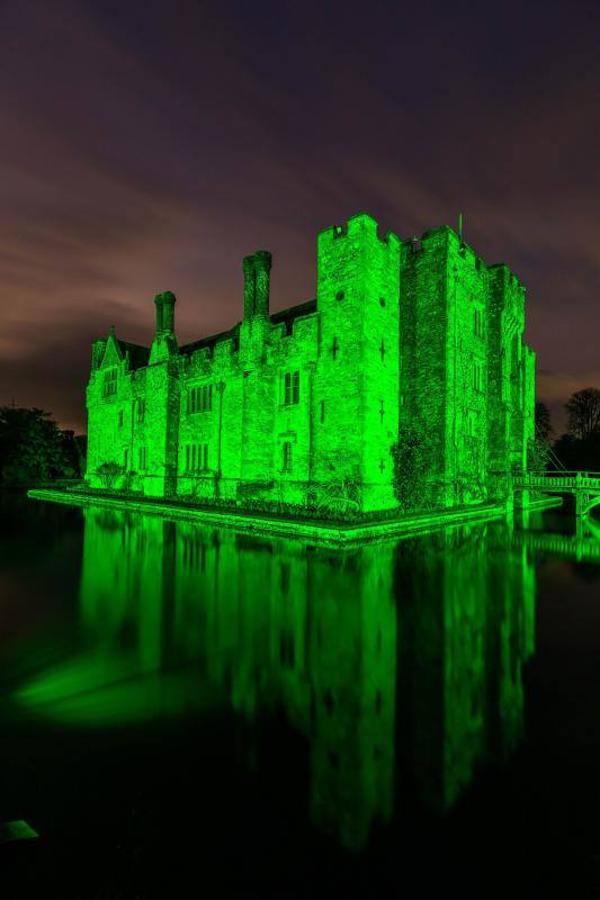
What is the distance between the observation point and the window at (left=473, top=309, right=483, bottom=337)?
98.8ft

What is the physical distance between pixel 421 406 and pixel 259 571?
18099mm

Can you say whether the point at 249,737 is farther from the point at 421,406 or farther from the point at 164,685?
the point at 421,406

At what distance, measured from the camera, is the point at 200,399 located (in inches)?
1272

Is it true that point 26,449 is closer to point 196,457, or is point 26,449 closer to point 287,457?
point 196,457

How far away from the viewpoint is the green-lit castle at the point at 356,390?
2325 centimetres

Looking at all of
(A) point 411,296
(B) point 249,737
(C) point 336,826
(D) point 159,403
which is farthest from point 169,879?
(D) point 159,403

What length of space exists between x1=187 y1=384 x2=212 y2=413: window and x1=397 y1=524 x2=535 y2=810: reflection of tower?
21611 mm

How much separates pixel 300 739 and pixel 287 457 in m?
21.3

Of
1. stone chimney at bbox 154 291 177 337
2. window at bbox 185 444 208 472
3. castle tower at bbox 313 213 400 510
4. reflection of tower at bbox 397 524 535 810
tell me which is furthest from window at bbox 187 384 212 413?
reflection of tower at bbox 397 524 535 810

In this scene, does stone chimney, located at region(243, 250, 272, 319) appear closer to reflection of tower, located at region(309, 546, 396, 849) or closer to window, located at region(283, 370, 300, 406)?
window, located at region(283, 370, 300, 406)

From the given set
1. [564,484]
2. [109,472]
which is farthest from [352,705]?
[109,472]

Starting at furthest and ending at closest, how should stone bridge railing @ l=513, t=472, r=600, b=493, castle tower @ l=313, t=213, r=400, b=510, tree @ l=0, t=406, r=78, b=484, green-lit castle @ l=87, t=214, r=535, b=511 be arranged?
tree @ l=0, t=406, r=78, b=484 < stone bridge railing @ l=513, t=472, r=600, b=493 < green-lit castle @ l=87, t=214, r=535, b=511 < castle tower @ l=313, t=213, r=400, b=510

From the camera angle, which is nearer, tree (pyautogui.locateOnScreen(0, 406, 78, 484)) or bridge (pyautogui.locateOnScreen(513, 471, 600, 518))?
bridge (pyautogui.locateOnScreen(513, 471, 600, 518))

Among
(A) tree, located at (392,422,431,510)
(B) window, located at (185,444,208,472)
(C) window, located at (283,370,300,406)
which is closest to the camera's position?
(A) tree, located at (392,422,431,510)
